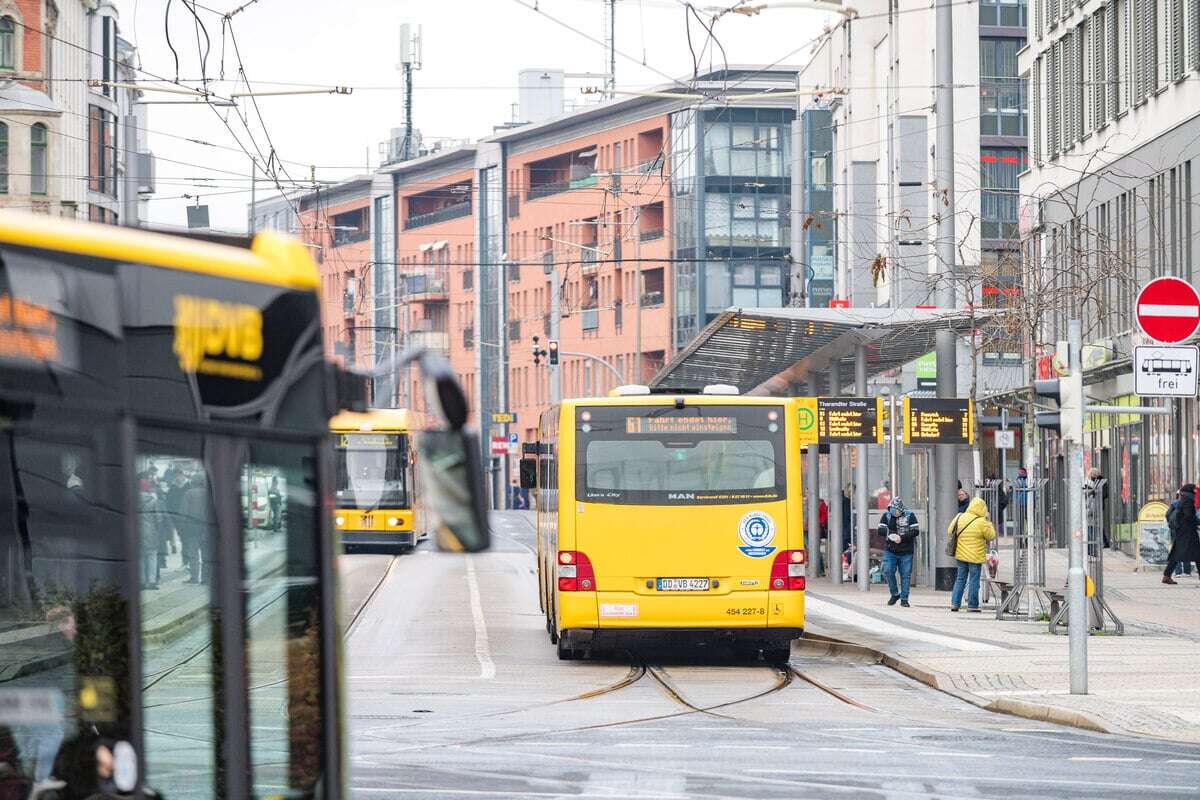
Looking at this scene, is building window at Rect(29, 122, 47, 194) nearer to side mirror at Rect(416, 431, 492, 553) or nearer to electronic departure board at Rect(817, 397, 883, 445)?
electronic departure board at Rect(817, 397, 883, 445)

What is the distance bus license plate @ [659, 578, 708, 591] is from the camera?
2245 centimetres

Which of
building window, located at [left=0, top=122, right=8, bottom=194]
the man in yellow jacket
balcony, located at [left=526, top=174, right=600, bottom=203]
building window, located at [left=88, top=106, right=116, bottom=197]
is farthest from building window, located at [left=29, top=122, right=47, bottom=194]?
the man in yellow jacket

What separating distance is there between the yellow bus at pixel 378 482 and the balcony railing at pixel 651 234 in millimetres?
56479

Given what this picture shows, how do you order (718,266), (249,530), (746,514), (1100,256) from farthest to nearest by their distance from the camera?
(718,266) < (1100,256) < (746,514) < (249,530)

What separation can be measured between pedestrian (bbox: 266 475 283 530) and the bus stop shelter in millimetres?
20831

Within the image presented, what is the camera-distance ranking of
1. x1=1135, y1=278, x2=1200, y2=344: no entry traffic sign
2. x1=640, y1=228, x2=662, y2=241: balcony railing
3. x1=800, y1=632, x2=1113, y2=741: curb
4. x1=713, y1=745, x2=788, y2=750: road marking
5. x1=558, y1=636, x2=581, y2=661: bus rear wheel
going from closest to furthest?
x1=713, y1=745, x2=788, y2=750: road marking → x1=800, y1=632, x2=1113, y2=741: curb → x1=1135, y1=278, x2=1200, y2=344: no entry traffic sign → x1=558, y1=636, x2=581, y2=661: bus rear wheel → x1=640, y1=228, x2=662, y2=241: balcony railing

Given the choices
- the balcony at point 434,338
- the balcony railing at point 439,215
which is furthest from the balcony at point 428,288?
the balcony railing at point 439,215

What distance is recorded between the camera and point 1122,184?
162ft

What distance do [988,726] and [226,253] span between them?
11745 millimetres

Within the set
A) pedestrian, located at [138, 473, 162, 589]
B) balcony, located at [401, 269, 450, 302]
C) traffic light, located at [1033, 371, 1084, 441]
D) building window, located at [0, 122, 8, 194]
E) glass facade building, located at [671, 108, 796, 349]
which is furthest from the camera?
balcony, located at [401, 269, 450, 302]

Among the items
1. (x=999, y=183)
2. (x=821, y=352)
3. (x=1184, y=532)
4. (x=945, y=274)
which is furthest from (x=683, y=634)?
(x=999, y=183)

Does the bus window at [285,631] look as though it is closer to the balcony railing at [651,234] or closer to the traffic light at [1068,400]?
the traffic light at [1068,400]

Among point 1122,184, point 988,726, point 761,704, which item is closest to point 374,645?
point 761,704

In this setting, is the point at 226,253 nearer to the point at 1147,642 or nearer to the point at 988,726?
the point at 988,726
